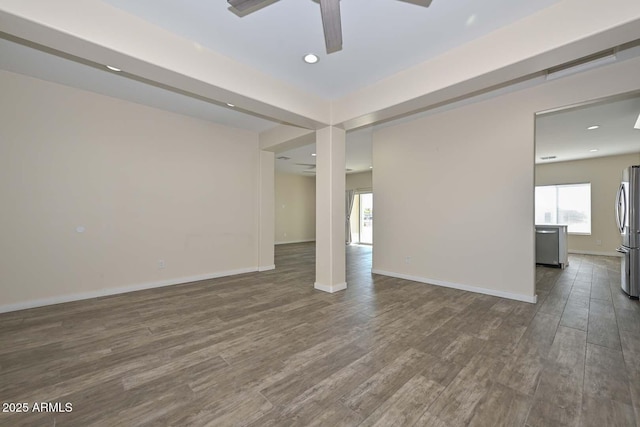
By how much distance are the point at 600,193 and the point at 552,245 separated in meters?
3.15

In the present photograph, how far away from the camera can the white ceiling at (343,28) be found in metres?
2.14

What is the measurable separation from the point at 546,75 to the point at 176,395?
15.0 feet

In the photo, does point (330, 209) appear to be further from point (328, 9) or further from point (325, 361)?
point (328, 9)

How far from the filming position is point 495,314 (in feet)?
10.2

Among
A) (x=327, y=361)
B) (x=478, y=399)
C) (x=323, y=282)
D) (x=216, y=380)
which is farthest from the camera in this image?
(x=323, y=282)

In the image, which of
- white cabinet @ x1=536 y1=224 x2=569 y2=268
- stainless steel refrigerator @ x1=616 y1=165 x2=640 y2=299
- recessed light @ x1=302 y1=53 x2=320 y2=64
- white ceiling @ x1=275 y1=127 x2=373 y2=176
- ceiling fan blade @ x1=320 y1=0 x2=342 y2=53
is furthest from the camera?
white cabinet @ x1=536 y1=224 x2=569 y2=268

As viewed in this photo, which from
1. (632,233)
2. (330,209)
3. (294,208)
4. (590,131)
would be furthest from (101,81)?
(590,131)

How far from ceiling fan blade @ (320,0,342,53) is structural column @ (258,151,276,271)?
3756 millimetres

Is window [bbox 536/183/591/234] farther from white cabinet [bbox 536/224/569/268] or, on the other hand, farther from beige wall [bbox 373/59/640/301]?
beige wall [bbox 373/59/640/301]

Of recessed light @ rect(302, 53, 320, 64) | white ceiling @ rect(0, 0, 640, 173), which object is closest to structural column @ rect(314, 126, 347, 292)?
white ceiling @ rect(0, 0, 640, 173)

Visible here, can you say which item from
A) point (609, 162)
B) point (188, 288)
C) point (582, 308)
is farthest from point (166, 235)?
point (609, 162)

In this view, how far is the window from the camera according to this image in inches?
305

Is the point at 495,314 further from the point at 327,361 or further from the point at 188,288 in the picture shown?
the point at 188,288

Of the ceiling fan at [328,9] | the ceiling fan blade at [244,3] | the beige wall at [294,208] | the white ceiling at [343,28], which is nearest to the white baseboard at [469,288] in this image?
the white ceiling at [343,28]
